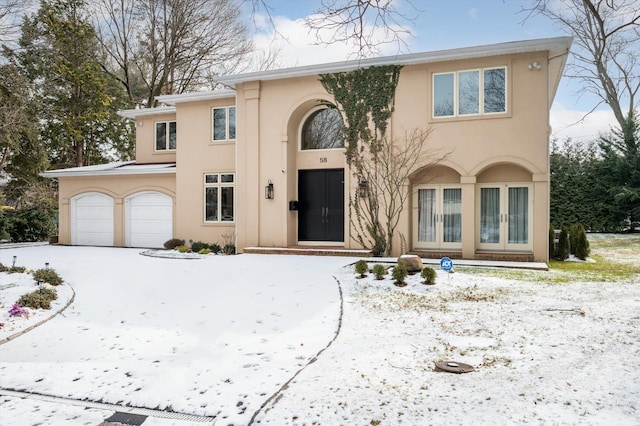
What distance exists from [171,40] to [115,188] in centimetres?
1008

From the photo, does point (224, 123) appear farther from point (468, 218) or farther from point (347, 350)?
point (347, 350)

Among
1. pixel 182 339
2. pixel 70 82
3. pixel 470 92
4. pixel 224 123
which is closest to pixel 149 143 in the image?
pixel 224 123

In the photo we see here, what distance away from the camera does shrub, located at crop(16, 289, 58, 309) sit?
7340 mm

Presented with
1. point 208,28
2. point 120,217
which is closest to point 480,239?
point 120,217

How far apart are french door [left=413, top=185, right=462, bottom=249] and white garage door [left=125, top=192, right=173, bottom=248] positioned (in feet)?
28.7

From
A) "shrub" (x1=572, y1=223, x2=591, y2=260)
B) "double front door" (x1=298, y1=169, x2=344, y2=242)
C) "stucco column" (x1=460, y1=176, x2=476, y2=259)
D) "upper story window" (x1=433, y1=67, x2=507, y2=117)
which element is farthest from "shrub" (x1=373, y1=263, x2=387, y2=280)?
"shrub" (x1=572, y1=223, x2=591, y2=260)

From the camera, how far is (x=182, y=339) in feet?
19.7

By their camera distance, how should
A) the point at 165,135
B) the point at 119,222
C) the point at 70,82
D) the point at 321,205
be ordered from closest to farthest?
the point at 321,205 → the point at 119,222 → the point at 165,135 → the point at 70,82

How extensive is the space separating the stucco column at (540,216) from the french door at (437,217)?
1976 mm

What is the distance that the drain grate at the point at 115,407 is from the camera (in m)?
3.95

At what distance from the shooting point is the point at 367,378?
14.9 ft

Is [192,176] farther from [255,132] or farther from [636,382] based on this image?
[636,382]

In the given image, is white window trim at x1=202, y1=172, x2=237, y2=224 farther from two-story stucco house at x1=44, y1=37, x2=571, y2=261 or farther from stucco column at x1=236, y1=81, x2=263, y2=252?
stucco column at x1=236, y1=81, x2=263, y2=252

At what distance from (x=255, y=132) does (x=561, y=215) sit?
15620 mm
